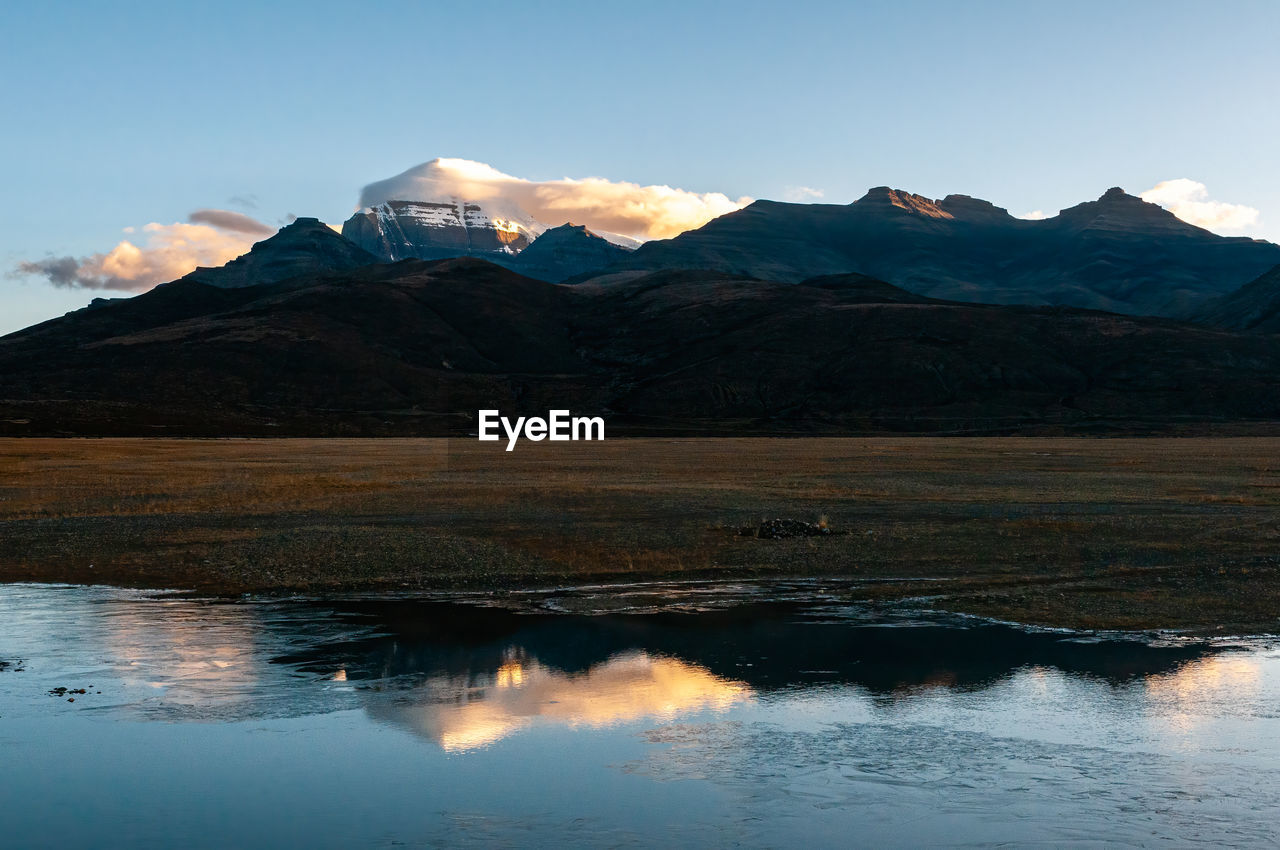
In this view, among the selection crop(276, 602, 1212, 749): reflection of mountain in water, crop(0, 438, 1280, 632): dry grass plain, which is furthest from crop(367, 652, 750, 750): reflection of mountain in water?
crop(0, 438, 1280, 632): dry grass plain

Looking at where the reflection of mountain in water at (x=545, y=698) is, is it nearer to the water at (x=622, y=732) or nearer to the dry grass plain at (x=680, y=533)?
the water at (x=622, y=732)

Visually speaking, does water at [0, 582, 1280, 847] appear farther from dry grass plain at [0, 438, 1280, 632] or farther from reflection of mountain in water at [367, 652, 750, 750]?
dry grass plain at [0, 438, 1280, 632]

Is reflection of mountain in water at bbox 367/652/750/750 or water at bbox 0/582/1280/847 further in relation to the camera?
reflection of mountain in water at bbox 367/652/750/750

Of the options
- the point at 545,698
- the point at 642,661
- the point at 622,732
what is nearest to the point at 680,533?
the point at 642,661

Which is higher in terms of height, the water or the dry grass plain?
the dry grass plain

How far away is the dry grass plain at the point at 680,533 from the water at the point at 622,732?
16.7 feet

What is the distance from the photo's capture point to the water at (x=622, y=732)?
12.4 meters

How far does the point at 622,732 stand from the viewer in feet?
52.9

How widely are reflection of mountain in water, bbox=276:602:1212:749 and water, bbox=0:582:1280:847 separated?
85 millimetres

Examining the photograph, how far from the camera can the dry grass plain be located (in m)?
28.8

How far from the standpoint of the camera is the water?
12.4 metres

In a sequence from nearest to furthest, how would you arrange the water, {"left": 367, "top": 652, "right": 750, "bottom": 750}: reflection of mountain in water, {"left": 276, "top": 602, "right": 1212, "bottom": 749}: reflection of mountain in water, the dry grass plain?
the water, {"left": 367, "top": 652, "right": 750, "bottom": 750}: reflection of mountain in water, {"left": 276, "top": 602, "right": 1212, "bottom": 749}: reflection of mountain in water, the dry grass plain

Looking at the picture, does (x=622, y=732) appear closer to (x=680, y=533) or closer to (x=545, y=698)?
(x=545, y=698)

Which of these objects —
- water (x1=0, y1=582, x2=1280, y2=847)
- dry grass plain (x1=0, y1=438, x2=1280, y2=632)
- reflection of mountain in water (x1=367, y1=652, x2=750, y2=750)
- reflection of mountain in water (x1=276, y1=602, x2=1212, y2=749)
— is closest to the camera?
water (x1=0, y1=582, x2=1280, y2=847)
